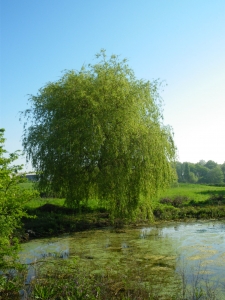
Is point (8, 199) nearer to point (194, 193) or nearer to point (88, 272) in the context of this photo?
point (88, 272)

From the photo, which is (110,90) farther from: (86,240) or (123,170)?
(86,240)

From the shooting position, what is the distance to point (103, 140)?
17531mm

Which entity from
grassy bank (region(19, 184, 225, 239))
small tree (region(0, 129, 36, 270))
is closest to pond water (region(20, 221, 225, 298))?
grassy bank (region(19, 184, 225, 239))

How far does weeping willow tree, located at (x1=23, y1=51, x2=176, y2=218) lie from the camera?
59.0 ft

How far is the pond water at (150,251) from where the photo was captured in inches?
411

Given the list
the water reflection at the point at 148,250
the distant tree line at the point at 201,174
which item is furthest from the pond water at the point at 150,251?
the distant tree line at the point at 201,174

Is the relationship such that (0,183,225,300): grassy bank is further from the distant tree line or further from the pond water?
the distant tree line

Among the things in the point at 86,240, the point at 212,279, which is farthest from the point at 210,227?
the point at 212,279

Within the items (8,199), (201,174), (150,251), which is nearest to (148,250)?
(150,251)

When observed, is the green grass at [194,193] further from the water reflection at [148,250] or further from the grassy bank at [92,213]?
the water reflection at [148,250]

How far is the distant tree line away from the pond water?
6252 cm

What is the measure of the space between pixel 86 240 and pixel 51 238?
6.74 ft

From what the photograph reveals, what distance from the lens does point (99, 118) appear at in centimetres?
1805

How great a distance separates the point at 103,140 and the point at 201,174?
10008 centimetres
